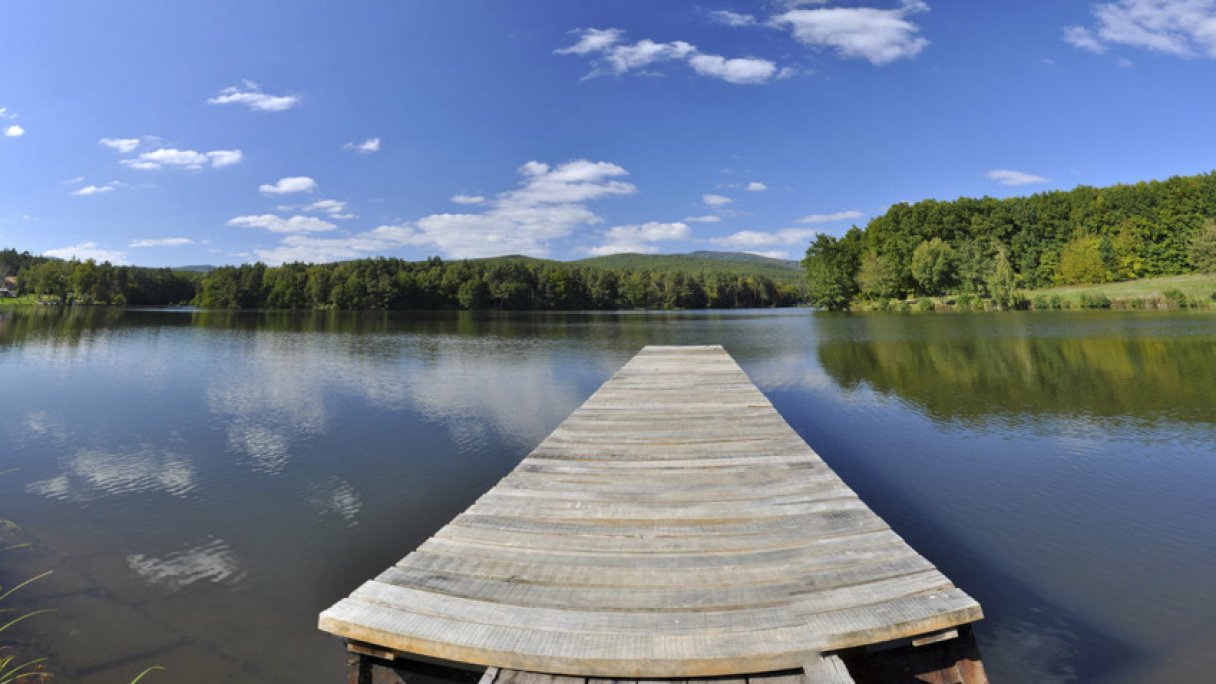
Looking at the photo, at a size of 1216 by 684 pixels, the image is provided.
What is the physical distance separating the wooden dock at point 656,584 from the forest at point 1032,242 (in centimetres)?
5384

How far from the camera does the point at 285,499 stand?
250 inches

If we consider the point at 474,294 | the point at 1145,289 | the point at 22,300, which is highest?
the point at 474,294

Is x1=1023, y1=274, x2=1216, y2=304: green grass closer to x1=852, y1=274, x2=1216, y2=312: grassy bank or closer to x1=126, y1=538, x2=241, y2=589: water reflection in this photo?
x1=852, y1=274, x2=1216, y2=312: grassy bank

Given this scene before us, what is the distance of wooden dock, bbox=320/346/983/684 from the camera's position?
7.38 feet

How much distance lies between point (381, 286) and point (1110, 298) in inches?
3432

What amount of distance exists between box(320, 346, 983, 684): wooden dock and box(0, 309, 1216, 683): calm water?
4.19 feet

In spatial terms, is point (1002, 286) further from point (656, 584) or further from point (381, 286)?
point (381, 286)

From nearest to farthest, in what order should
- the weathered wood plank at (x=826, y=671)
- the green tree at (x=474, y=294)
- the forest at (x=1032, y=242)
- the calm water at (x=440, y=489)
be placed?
the weathered wood plank at (x=826, y=671)
the calm water at (x=440, y=489)
the forest at (x=1032, y=242)
the green tree at (x=474, y=294)

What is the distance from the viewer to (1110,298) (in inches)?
1652

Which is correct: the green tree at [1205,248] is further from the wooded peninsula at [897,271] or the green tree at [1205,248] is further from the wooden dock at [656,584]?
the wooden dock at [656,584]

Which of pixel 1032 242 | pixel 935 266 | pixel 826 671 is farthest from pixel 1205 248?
pixel 826 671

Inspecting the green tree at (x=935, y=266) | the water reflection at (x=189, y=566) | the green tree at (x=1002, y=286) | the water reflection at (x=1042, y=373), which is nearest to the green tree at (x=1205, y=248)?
the green tree at (x=1002, y=286)

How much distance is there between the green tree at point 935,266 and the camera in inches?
2068

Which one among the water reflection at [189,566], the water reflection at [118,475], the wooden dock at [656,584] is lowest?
the water reflection at [189,566]
